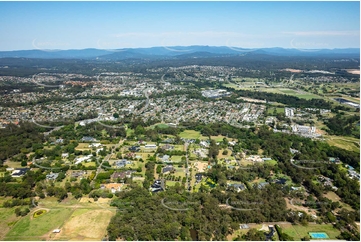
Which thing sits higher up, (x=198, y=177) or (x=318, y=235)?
(x=198, y=177)

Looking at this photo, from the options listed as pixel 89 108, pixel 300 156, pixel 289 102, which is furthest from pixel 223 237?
pixel 289 102

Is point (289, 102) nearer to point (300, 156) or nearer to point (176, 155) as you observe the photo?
point (300, 156)

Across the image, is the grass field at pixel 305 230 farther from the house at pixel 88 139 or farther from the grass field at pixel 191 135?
the house at pixel 88 139

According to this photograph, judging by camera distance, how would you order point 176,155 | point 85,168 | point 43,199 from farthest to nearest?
point 176,155 < point 85,168 < point 43,199

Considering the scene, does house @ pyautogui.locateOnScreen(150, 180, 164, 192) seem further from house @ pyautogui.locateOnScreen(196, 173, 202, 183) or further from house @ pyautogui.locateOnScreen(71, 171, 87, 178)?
house @ pyautogui.locateOnScreen(71, 171, 87, 178)

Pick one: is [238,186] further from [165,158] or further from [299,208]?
[165,158]

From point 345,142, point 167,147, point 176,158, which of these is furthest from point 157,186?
point 345,142

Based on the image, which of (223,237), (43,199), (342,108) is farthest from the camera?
(342,108)

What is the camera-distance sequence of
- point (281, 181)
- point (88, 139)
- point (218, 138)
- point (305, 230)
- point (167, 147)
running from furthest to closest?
point (218, 138)
point (88, 139)
point (167, 147)
point (281, 181)
point (305, 230)
